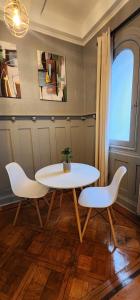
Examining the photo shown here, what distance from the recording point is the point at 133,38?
1.70m

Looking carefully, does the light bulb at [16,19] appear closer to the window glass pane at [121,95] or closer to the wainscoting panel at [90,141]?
the window glass pane at [121,95]

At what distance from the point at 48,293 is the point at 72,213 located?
3.21 ft

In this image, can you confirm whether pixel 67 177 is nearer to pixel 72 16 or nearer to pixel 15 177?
pixel 15 177

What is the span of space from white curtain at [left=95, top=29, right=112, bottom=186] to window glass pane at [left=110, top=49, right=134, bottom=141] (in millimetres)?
136

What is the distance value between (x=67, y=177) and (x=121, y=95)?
1.37m

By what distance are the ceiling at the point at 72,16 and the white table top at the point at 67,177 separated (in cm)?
205

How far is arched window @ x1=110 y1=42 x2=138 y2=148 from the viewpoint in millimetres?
1804

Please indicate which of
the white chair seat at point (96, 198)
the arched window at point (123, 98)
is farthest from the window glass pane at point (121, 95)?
the white chair seat at point (96, 198)

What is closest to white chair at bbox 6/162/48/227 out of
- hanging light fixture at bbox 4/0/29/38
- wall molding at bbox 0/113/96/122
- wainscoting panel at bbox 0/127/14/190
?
wainscoting panel at bbox 0/127/14/190

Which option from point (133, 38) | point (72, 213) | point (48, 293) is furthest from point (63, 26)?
point (48, 293)

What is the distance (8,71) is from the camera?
6.56 ft

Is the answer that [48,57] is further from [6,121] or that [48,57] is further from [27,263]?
[27,263]

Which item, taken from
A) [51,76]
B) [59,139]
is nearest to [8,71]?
[51,76]

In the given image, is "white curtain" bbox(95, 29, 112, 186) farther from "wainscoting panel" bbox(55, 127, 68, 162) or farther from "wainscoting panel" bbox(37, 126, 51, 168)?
"wainscoting panel" bbox(37, 126, 51, 168)
